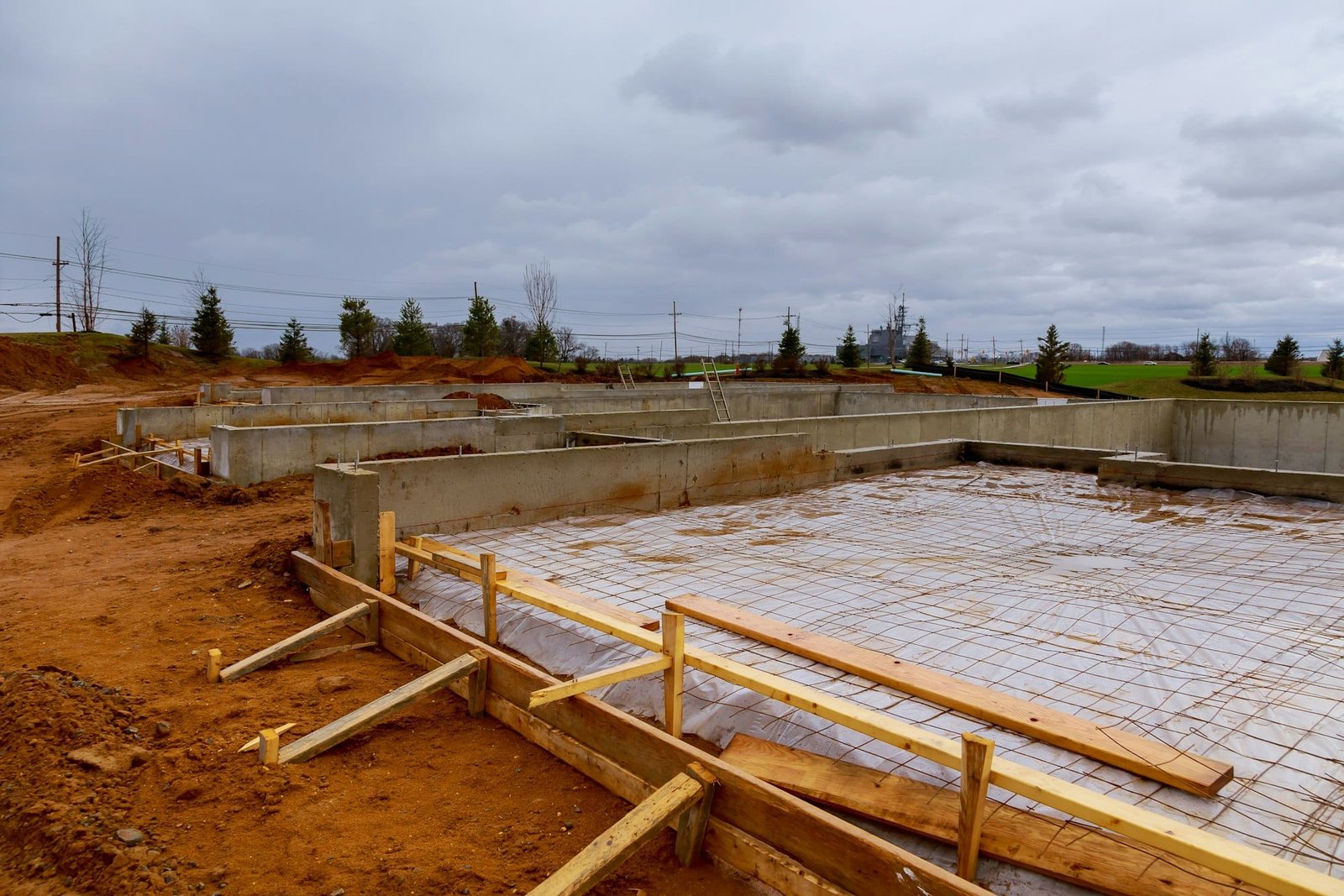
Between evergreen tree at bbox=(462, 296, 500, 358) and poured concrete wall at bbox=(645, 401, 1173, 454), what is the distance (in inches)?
1002

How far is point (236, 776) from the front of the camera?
362 cm

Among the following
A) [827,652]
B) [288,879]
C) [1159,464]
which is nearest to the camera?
[288,879]

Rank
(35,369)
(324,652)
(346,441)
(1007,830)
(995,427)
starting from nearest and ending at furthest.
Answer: (1007,830), (324,652), (346,441), (995,427), (35,369)

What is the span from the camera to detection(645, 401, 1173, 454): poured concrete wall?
12586mm

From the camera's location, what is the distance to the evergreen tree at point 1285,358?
38000mm

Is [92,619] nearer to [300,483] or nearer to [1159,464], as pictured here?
[300,483]

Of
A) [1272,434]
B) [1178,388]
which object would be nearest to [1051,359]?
[1178,388]

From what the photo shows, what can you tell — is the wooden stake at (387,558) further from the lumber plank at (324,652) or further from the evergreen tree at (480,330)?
the evergreen tree at (480,330)

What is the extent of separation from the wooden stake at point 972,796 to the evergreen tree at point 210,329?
114ft

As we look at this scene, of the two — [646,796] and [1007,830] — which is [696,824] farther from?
[1007,830]

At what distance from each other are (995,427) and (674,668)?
13.1m

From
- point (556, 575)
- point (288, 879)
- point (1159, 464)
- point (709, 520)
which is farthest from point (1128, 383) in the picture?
point (288, 879)

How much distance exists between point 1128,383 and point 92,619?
132 ft

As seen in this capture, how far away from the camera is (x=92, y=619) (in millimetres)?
5590
